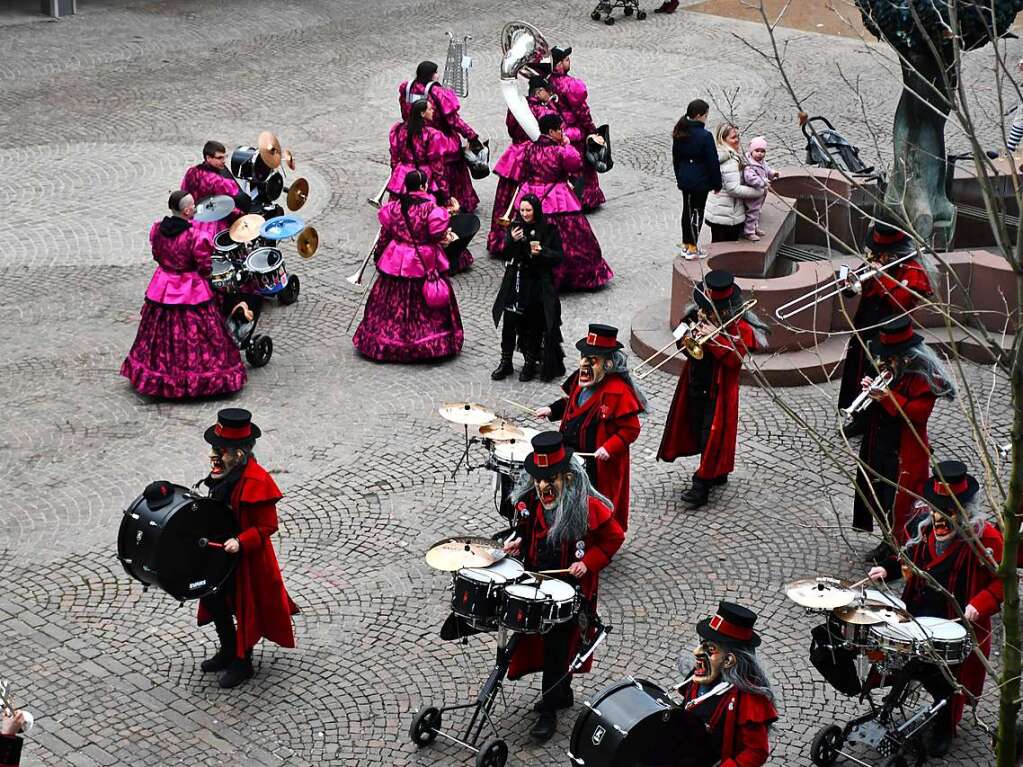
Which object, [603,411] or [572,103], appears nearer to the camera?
[603,411]

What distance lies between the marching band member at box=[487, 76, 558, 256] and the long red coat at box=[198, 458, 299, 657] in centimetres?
707

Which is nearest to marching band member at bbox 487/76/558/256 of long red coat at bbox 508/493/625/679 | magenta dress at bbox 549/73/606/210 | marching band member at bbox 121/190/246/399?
magenta dress at bbox 549/73/606/210

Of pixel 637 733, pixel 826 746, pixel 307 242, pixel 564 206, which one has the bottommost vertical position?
pixel 826 746

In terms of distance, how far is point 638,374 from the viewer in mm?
13828

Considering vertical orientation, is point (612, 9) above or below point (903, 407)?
above

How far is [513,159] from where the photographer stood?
16.2 metres

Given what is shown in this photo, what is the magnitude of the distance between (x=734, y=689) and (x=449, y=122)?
31.9ft

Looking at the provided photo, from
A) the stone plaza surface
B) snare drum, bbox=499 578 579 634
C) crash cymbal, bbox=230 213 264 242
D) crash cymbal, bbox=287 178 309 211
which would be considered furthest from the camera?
crash cymbal, bbox=287 178 309 211

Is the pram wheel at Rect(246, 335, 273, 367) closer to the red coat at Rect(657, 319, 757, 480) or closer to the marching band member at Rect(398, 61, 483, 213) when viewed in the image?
the marching band member at Rect(398, 61, 483, 213)

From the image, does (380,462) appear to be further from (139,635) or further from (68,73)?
(68,73)

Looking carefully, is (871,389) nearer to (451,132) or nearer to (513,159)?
(513,159)

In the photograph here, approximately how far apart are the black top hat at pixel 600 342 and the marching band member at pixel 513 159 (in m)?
5.58

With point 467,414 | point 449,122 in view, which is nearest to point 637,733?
point 467,414

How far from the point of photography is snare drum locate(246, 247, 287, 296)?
552 inches
